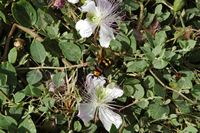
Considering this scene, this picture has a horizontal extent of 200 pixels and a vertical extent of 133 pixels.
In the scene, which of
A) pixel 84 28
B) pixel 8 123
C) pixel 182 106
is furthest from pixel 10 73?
pixel 182 106

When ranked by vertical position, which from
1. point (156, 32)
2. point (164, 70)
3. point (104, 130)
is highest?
point (156, 32)

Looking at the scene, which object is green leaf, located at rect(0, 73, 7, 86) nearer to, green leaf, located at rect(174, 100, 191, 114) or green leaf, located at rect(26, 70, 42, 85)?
green leaf, located at rect(26, 70, 42, 85)

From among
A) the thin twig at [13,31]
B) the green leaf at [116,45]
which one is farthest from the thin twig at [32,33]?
Answer: the green leaf at [116,45]

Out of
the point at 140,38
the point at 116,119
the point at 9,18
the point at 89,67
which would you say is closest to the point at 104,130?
the point at 116,119

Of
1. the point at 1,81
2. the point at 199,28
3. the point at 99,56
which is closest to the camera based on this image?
the point at 1,81

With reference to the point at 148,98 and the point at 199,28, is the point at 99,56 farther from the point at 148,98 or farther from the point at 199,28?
the point at 199,28

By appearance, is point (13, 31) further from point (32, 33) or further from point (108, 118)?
point (108, 118)
